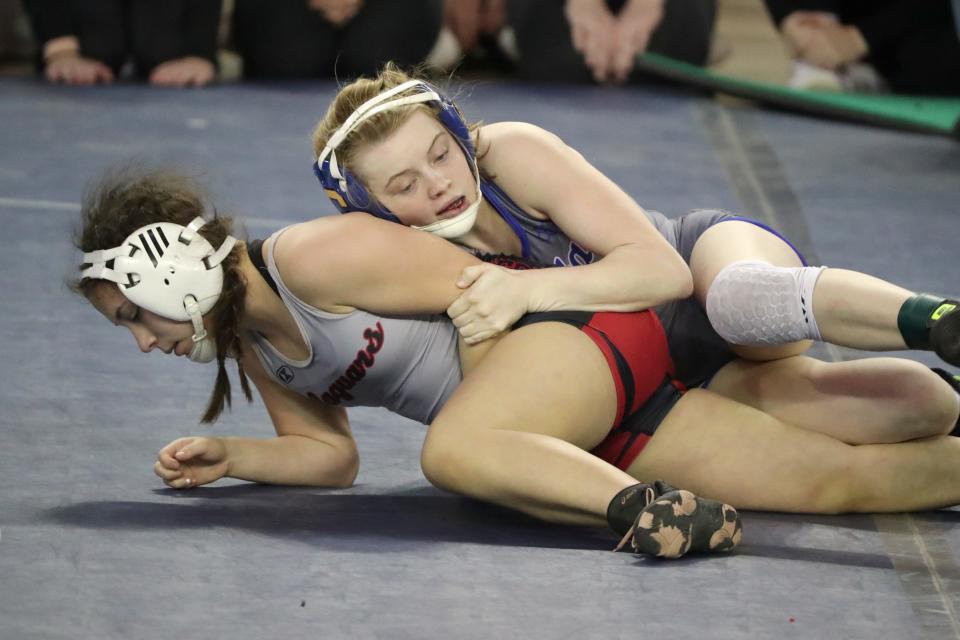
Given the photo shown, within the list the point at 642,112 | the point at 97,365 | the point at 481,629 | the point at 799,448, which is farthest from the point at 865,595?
the point at 642,112

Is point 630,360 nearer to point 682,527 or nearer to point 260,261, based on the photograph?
point 682,527

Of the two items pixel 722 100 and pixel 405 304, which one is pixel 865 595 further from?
pixel 722 100

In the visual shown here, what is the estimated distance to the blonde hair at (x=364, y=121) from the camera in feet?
8.13

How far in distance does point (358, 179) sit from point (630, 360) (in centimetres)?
56

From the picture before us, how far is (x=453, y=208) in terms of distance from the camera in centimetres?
253

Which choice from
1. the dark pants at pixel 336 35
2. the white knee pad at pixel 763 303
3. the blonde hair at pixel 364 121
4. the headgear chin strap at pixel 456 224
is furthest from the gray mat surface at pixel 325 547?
the dark pants at pixel 336 35

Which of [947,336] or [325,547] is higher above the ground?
[947,336]

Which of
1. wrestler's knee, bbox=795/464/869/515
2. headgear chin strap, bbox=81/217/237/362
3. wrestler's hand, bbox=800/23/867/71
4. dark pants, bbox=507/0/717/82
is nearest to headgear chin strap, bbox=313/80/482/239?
headgear chin strap, bbox=81/217/237/362

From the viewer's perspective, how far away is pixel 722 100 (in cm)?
635

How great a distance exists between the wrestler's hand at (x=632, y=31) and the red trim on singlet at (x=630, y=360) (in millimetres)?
4119

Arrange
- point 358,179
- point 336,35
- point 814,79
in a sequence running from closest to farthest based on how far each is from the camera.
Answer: point 358,179 → point 814,79 → point 336,35

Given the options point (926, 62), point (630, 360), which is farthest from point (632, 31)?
point (630, 360)

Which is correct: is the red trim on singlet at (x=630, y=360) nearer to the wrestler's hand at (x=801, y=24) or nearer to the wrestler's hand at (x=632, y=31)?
the wrestler's hand at (x=801, y=24)

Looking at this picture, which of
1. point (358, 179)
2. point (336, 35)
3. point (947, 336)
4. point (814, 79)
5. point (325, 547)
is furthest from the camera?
point (336, 35)
